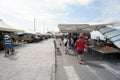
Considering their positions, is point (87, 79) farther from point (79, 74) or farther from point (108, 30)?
point (108, 30)

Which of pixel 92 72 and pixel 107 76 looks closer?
pixel 107 76

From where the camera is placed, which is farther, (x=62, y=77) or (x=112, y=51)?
(x=112, y=51)

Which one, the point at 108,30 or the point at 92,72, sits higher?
the point at 108,30

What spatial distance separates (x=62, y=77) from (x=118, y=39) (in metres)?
3.85

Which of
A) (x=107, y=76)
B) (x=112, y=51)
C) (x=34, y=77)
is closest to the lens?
(x=34, y=77)

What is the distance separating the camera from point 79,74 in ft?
27.4

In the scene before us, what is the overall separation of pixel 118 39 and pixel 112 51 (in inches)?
337

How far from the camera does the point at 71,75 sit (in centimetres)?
816

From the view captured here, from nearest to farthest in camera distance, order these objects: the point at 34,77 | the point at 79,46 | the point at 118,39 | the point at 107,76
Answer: the point at 118,39 → the point at 34,77 → the point at 107,76 → the point at 79,46

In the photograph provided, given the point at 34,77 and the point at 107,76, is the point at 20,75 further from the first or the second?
the point at 107,76

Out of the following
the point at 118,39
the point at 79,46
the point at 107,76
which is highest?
the point at 118,39

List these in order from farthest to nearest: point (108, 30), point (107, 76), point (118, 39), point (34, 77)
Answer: point (107, 76) → point (34, 77) → point (108, 30) → point (118, 39)

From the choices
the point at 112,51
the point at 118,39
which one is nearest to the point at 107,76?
the point at 118,39

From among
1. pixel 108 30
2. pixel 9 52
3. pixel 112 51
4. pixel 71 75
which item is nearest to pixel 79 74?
pixel 71 75
